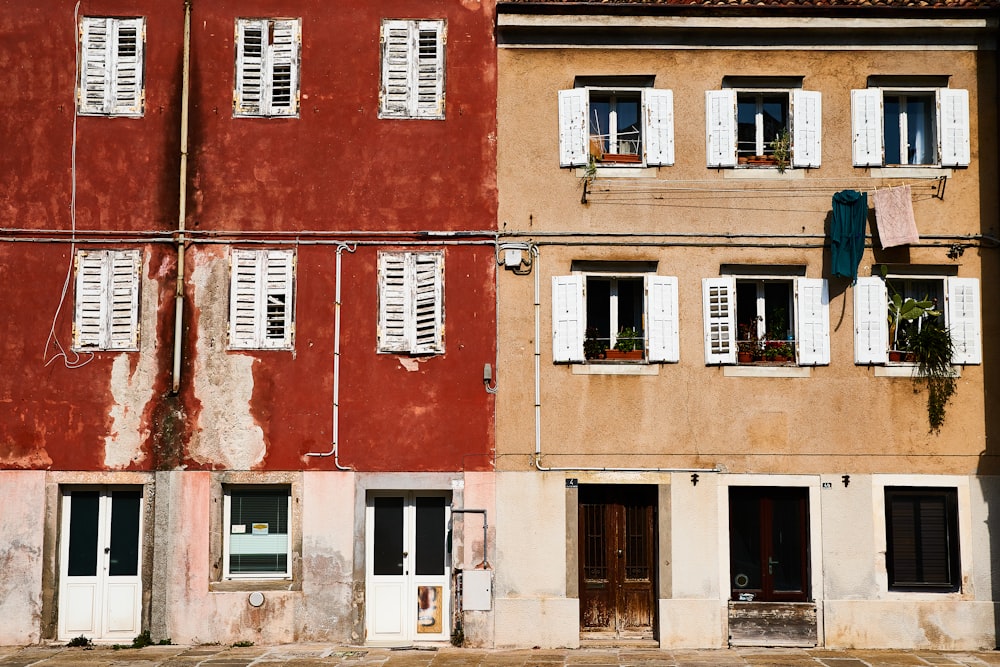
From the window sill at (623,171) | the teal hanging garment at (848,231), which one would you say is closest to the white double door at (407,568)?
the window sill at (623,171)

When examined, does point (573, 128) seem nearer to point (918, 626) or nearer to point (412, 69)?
point (412, 69)

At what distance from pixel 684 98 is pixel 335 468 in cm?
724

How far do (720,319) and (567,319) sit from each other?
7.10ft

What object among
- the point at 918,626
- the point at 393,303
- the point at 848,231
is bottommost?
the point at 918,626

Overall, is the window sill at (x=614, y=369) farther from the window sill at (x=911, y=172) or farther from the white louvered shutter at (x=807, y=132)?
the window sill at (x=911, y=172)

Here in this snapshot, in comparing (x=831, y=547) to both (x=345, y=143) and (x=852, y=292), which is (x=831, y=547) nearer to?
(x=852, y=292)

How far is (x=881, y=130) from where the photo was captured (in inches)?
628

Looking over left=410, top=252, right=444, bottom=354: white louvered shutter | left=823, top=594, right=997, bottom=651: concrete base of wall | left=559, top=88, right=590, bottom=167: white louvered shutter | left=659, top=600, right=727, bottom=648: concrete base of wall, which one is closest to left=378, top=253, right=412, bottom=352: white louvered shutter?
left=410, top=252, right=444, bottom=354: white louvered shutter

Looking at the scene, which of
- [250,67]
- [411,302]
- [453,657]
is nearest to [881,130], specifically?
[411,302]

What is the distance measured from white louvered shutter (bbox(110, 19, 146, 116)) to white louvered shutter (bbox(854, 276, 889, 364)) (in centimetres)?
1060

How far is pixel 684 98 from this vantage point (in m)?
16.0

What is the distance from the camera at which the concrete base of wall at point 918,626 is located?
1523 centimetres

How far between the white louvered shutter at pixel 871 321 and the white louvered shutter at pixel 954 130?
2.04 m

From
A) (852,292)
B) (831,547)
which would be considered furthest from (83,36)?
(831,547)
